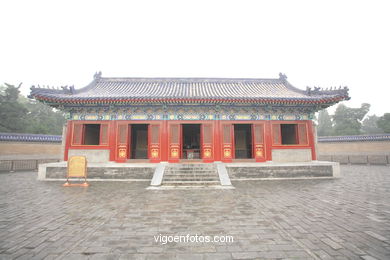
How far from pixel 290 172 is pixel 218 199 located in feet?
21.4

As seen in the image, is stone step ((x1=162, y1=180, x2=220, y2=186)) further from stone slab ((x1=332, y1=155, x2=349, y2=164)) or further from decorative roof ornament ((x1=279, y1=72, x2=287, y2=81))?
stone slab ((x1=332, y1=155, x2=349, y2=164))

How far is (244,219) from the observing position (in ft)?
13.8

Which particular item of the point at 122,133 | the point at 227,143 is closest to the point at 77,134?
the point at 122,133

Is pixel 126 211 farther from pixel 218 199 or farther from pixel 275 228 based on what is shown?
pixel 275 228

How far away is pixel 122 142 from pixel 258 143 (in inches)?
374

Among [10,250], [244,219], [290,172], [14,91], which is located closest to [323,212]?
[244,219]

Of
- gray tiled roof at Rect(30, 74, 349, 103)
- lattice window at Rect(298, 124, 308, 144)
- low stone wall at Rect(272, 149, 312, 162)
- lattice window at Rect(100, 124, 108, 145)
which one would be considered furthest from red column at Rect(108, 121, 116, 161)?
lattice window at Rect(298, 124, 308, 144)

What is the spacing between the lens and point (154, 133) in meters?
11.6

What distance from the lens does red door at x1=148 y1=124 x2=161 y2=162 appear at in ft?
37.0

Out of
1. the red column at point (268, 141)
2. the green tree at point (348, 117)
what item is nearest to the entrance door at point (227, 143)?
the red column at point (268, 141)

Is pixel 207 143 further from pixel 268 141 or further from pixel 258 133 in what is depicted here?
pixel 268 141

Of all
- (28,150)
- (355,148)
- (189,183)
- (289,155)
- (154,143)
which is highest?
(154,143)

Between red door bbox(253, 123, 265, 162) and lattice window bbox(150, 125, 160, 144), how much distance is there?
679cm

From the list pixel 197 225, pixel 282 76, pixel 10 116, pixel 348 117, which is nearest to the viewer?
pixel 197 225
